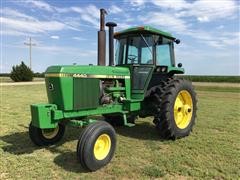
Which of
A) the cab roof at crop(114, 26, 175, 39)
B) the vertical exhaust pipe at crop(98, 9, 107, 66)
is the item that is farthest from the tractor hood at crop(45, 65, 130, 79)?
the cab roof at crop(114, 26, 175, 39)

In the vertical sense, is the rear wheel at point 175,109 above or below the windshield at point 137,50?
below

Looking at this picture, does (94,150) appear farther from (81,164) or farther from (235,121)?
(235,121)

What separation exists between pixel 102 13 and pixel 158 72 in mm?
1909

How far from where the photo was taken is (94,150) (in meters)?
4.86

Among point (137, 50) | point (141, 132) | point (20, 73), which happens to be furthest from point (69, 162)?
point (20, 73)

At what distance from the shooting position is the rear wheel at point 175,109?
6359 mm

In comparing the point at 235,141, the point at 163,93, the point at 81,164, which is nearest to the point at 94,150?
the point at 81,164

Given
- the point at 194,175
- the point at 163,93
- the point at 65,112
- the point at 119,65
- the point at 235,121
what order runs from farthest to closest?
the point at 235,121 → the point at 119,65 → the point at 163,93 → the point at 65,112 → the point at 194,175

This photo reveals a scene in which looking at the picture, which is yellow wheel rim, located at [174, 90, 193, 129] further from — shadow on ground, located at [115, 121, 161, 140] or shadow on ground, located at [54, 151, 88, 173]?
shadow on ground, located at [54, 151, 88, 173]

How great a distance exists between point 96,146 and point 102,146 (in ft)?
0.58

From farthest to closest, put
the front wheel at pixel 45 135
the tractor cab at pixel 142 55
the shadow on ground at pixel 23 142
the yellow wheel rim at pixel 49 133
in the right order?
the tractor cab at pixel 142 55, the yellow wheel rim at pixel 49 133, the front wheel at pixel 45 135, the shadow on ground at pixel 23 142

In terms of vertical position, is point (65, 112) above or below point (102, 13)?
below

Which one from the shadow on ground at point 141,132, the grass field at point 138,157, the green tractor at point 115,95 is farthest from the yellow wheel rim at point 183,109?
the shadow on ground at point 141,132

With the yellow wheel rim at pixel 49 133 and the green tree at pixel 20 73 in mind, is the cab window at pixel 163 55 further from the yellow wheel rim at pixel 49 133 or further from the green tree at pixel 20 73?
the green tree at pixel 20 73
